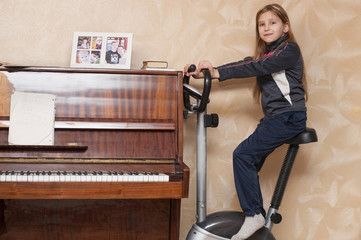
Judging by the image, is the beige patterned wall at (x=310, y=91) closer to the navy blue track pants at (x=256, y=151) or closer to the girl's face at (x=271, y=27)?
the girl's face at (x=271, y=27)

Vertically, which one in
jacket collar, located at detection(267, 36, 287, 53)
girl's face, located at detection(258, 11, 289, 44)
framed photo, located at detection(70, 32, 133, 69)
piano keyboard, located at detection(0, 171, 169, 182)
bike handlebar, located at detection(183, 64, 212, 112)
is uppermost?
girl's face, located at detection(258, 11, 289, 44)

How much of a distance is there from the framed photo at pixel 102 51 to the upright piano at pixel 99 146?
200 mm

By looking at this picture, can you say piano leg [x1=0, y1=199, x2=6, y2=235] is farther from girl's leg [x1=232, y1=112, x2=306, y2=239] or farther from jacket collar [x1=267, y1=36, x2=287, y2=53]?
jacket collar [x1=267, y1=36, x2=287, y2=53]

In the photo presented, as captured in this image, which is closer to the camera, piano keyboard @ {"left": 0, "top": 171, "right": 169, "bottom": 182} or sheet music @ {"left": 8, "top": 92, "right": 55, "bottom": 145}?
piano keyboard @ {"left": 0, "top": 171, "right": 169, "bottom": 182}

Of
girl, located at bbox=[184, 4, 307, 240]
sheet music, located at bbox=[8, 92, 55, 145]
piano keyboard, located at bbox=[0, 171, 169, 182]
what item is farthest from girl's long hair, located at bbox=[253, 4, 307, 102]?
sheet music, located at bbox=[8, 92, 55, 145]

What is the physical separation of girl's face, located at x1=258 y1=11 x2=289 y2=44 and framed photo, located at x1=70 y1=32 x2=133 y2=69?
0.78 meters

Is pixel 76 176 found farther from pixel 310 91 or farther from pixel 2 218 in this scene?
pixel 310 91

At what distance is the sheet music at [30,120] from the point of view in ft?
6.97

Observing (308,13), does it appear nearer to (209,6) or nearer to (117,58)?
(209,6)

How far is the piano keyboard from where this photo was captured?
6.09 ft

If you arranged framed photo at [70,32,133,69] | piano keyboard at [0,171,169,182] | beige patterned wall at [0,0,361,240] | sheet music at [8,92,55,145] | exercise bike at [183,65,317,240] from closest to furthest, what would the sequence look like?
piano keyboard at [0,171,169,182], sheet music at [8,92,55,145], exercise bike at [183,65,317,240], framed photo at [70,32,133,69], beige patterned wall at [0,0,361,240]

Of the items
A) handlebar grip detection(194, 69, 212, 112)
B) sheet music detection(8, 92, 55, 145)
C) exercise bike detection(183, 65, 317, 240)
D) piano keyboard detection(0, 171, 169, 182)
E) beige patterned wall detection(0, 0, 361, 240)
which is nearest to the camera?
piano keyboard detection(0, 171, 169, 182)

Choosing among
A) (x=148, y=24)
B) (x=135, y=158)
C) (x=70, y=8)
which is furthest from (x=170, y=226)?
(x=70, y=8)

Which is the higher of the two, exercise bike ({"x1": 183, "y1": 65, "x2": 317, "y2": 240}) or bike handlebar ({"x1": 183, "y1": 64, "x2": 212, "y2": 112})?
bike handlebar ({"x1": 183, "y1": 64, "x2": 212, "y2": 112})
